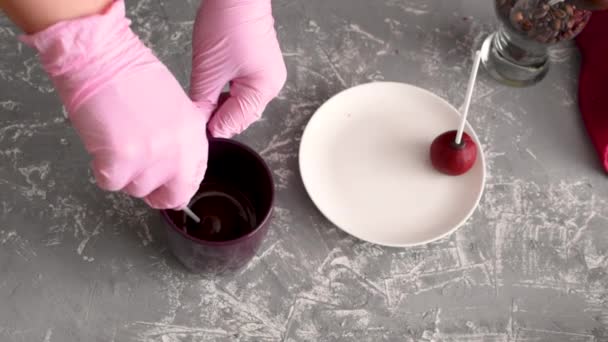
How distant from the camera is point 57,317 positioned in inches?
25.4

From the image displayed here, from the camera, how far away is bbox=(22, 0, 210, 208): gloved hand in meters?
0.49

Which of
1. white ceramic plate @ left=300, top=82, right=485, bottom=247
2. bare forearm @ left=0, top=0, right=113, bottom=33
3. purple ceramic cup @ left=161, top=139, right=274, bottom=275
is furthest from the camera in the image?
white ceramic plate @ left=300, top=82, right=485, bottom=247

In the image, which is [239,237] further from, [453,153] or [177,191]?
[453,153]

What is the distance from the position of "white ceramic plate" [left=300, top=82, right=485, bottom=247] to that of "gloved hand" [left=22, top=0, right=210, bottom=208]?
0.66 feet

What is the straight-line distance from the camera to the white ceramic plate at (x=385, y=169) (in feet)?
2.30

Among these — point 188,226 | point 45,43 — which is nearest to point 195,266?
point 188,226

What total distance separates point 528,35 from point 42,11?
54 cm

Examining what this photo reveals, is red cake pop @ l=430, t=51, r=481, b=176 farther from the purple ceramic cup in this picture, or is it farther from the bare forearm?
the bare forearm

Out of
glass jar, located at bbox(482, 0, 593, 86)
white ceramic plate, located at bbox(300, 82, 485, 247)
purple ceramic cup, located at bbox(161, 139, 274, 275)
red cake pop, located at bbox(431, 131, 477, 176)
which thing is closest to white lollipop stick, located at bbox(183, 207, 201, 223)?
purple ceramic cup, located at bbox(161, 139, 274, 275)

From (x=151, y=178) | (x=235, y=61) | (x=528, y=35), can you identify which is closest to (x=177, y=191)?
(x=151, y=178)

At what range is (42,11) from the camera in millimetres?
469

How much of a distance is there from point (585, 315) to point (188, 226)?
423 mm

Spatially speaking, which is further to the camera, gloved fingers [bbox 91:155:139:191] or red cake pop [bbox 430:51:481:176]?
red cake pop [bbox 430:51:481:176]

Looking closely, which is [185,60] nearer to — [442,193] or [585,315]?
[442,193]
